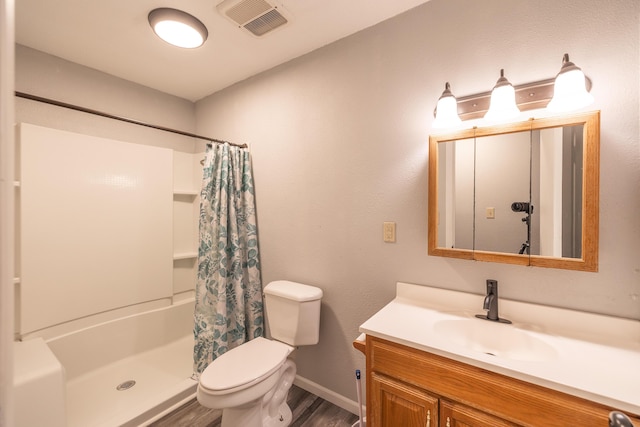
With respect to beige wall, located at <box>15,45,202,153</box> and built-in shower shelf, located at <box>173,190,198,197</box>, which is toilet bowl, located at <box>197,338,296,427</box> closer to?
built-in shower shelf, located at <box>173,190,198,197</box>

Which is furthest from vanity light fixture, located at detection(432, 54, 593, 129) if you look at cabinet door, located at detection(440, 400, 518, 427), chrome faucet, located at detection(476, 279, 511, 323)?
cabinet door, located at detection(440, 400, 518, 427)

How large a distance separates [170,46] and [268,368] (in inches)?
84.9

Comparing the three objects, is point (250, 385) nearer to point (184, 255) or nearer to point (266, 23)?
point (184, 255)

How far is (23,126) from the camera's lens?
179 centimetres

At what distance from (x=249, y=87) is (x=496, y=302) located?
88.7 inches

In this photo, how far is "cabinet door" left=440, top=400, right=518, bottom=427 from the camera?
939 millimetres

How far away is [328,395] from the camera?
6.19ft

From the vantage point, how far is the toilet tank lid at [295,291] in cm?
176

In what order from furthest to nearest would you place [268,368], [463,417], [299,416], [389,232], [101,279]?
1. [101,279]
2. [299,416]
3. [389,232]
4. [268,368]
5. [463,417]

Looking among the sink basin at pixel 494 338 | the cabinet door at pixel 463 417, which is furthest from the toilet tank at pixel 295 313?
the cabinet door at pixel 463 417

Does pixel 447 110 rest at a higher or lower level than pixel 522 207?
higher

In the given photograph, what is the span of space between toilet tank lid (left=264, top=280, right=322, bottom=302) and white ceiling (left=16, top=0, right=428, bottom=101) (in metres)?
1.63

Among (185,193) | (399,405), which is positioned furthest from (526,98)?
(185,193)

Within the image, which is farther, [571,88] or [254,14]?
[254,14]
